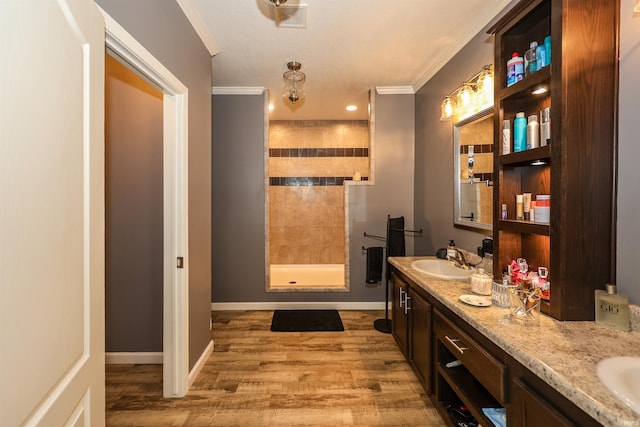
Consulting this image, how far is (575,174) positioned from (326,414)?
185 cm

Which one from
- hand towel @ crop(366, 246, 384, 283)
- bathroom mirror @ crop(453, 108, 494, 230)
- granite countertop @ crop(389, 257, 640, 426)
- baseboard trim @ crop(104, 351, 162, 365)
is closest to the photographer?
granite countertop @ crop(389, 257, 640, 426)

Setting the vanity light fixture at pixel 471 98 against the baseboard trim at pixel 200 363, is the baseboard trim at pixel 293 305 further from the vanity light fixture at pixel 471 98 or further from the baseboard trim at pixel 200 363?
the vanity light fixture at pixel 471 98

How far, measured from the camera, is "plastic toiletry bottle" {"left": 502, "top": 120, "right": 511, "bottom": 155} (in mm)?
1580

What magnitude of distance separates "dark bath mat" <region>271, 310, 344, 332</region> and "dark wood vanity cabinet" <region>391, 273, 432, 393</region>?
0.76 meters

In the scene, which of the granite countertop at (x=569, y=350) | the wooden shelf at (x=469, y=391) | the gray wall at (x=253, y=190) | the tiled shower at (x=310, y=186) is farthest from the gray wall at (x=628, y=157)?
the tiled shower at (x=310, y=186)

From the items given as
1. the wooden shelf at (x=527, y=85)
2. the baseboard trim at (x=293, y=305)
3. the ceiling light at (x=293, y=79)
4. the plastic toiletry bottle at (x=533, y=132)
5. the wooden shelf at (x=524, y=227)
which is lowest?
the baseboard trim at (x=293, y=305)

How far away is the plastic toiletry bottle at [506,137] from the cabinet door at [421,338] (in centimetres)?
100

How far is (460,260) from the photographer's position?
2.26m

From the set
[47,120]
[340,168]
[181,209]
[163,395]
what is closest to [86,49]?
[47,120]

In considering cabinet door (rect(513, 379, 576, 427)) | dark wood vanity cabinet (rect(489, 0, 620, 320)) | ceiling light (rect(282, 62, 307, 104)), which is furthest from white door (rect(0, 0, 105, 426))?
ceiling light (rect(282, 62, 307, 104))

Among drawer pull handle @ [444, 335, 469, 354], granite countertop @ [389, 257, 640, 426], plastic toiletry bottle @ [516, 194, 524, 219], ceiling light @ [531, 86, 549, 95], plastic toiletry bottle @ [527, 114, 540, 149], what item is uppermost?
ceiling light @ [531, 86, 549, 95]

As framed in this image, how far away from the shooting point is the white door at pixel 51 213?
0.59m

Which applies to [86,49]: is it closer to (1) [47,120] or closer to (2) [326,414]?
(1) [47,120]

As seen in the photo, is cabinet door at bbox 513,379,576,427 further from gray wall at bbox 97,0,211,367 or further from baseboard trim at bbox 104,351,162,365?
baseboard trim at bbox 104,351,162,365
